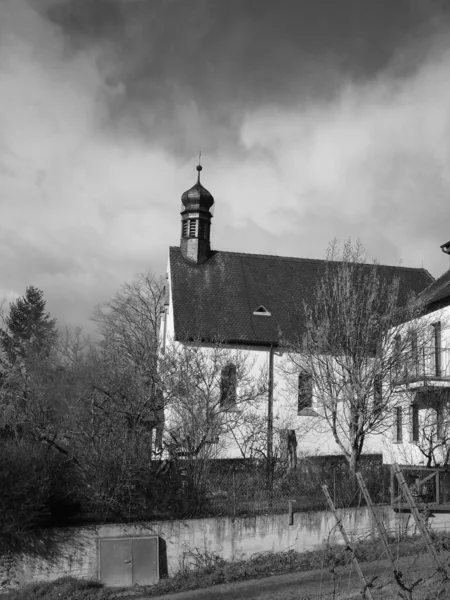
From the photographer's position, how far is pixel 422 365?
20703mm

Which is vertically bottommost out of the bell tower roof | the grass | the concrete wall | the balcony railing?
the grass

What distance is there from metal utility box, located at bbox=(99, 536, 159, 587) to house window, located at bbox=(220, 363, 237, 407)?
8908mm

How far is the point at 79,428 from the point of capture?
15.8 m

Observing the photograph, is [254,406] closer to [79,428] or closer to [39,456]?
[79,428]

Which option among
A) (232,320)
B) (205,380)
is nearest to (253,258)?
(232,320)

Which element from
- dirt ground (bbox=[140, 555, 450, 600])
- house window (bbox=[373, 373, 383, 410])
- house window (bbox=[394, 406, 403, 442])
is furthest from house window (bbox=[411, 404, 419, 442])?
dirt ground (bbox=[140, 555, 450, 600])

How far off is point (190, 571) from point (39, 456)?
4.24 m

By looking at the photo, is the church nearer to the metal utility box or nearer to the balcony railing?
the balcony railing

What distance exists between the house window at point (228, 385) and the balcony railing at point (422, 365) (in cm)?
614

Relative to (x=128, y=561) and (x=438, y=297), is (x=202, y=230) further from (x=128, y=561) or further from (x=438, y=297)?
(x=128, y=561)

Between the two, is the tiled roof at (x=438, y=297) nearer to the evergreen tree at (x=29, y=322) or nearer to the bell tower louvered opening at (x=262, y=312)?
the bell tower louvered opening at (x=262, y=312)

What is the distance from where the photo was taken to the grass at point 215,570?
13.1m

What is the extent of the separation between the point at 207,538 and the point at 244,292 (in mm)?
15811

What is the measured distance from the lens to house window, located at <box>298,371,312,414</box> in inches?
869
